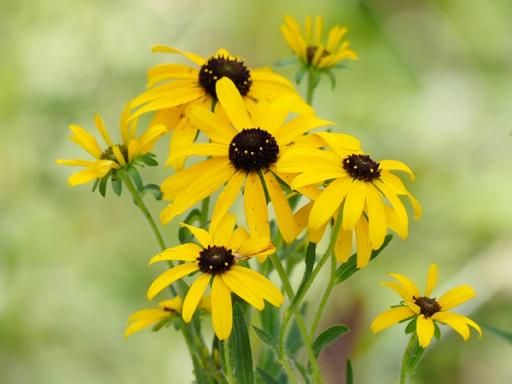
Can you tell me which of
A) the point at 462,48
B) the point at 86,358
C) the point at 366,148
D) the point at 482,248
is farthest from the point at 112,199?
the point at 462,48

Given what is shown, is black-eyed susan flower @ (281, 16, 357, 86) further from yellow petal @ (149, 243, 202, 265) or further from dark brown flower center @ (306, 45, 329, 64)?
yellow petal @ (149, 243, 202, 265)

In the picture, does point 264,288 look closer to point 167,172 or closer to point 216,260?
point 216,260

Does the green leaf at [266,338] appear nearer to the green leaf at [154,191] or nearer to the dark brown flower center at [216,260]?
the dark brown flower center at [216,260]

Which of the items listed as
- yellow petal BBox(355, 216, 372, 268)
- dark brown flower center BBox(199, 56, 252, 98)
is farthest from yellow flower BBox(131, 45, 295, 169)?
yellow petal BBox(355, 216, 372, 268)

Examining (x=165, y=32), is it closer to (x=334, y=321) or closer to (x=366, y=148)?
(x=366, y=148)

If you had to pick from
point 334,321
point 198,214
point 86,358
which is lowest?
point 198,214

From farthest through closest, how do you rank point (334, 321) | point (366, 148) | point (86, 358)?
point (366, 148) → point (86, 358) → point (334, 321)

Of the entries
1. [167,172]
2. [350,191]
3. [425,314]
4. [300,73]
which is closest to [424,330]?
[425,314]
